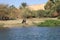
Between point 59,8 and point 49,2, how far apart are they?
860 cm

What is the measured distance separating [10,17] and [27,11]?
26.3 feet

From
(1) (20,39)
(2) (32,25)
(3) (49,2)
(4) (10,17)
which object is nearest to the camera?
(1) (20,39)

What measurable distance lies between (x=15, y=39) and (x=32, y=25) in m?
20.7

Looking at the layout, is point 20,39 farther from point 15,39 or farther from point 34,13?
point 34,13

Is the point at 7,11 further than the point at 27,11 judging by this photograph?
No

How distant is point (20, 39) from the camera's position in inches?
965

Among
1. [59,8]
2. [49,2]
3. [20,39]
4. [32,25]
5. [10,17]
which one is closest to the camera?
[20,39]

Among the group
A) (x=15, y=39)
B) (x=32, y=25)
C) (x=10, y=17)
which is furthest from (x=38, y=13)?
(x=15, y=39)

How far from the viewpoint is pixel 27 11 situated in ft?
198

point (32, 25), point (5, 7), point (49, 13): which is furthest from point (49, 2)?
point (32, 25)

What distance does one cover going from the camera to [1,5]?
54.2 metres

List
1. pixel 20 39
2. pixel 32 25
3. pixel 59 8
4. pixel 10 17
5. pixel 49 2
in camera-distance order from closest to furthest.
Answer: pixel 20 39 < pixel 32 25 < pixel 10 17 < pixel 59 8 < pixel 49 2

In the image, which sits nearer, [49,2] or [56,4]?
[56,4]

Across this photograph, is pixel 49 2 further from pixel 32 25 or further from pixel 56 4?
pixel 32 25
